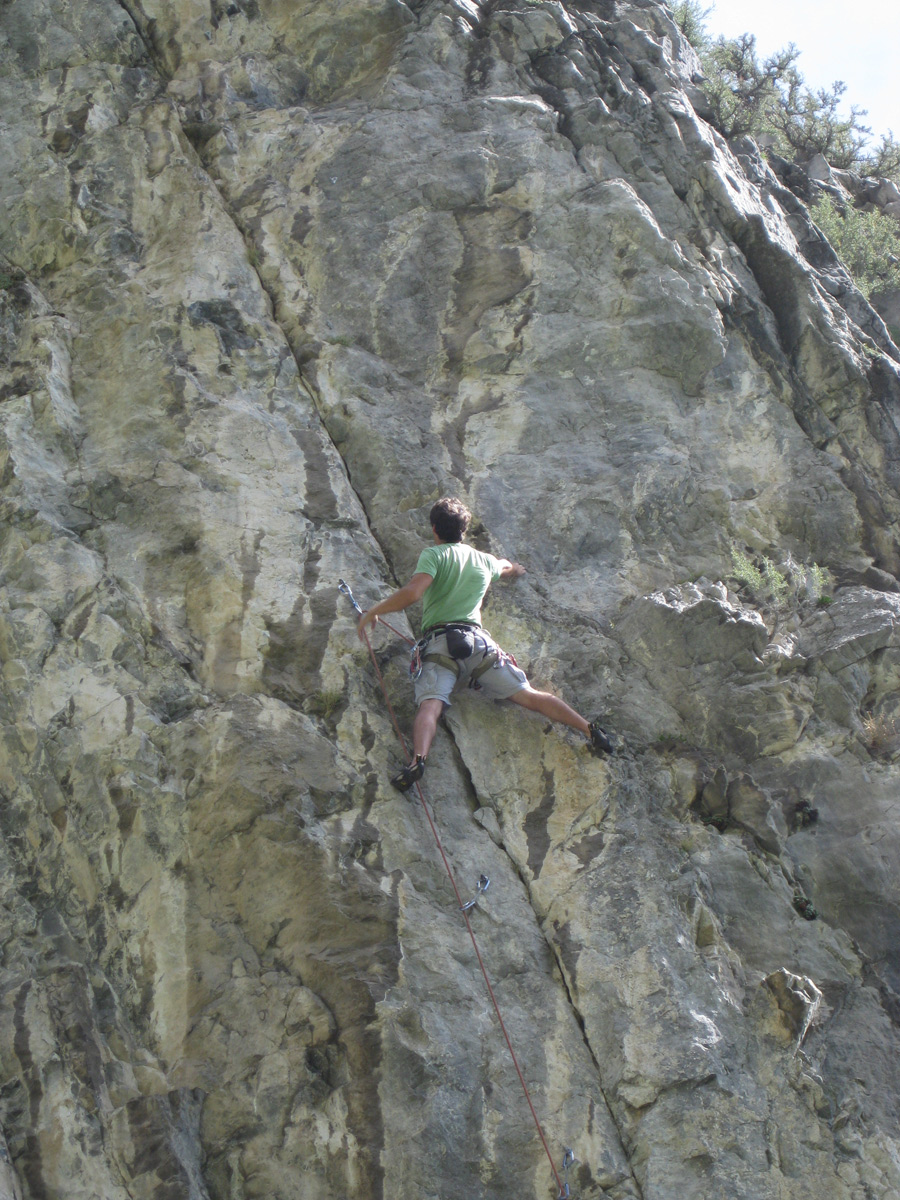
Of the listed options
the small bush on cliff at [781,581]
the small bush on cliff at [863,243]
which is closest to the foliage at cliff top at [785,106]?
the small bush on cliff at [863,243]

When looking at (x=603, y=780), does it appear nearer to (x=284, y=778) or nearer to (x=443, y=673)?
(x=443, y=673)

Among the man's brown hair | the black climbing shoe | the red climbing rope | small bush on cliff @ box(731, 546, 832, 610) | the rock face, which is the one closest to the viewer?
the red climbing rope

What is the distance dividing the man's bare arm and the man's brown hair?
0.46 meters

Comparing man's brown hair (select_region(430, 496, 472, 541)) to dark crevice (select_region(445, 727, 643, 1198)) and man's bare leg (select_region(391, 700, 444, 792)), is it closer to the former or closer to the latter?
man's bare leg (select_region(391, 700, 444, 792))

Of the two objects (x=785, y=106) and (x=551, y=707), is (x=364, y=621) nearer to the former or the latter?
(x=551, y=707)

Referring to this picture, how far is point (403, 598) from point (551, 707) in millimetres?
1201

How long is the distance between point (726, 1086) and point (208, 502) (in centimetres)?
501

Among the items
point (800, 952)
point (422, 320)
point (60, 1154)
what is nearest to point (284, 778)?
point (60, 1154)

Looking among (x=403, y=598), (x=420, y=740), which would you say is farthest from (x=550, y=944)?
(x=403, y=598)

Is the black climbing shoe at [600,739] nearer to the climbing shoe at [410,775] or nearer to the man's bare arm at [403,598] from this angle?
the climbing shoe at [410,775]

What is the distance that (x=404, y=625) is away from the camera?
733 centimetres

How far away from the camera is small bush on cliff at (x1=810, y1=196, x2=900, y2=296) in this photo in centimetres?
1386

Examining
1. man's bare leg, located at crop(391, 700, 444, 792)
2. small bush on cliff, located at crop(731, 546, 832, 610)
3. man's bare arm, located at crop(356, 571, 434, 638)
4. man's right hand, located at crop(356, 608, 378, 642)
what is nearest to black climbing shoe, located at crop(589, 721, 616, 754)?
man's bare leg, located at crop(391, 700, 444, 792)

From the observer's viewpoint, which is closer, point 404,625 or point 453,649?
point 453,649
